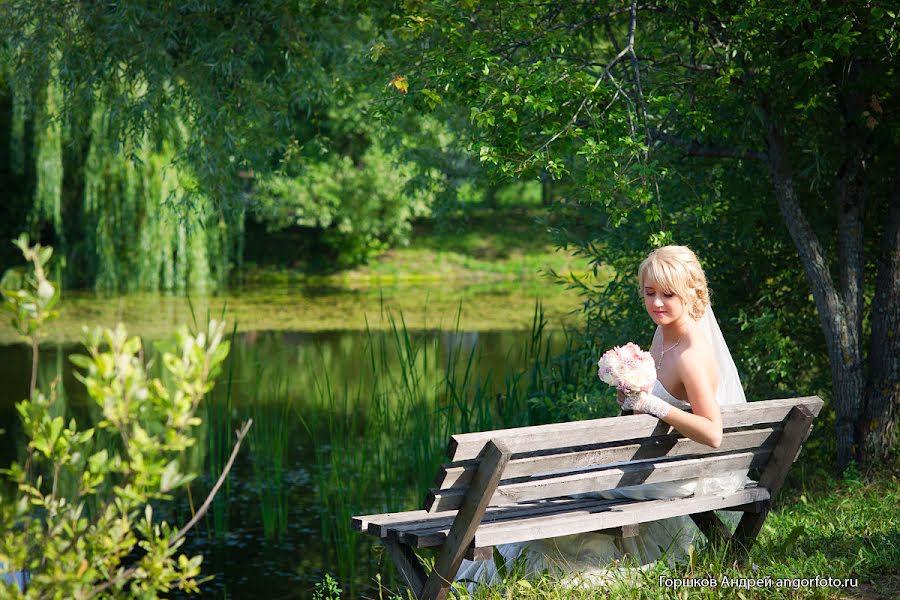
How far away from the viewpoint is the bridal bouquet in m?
3.88

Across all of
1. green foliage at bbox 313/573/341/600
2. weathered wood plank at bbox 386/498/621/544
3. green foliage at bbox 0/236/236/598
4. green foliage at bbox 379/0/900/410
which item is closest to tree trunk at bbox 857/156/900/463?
green foliage at bbox 379/0/900/410

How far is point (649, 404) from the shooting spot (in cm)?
382

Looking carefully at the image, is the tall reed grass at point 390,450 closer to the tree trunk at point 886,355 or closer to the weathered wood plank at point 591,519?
the tree trunk at point 886,355

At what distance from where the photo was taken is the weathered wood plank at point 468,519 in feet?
11.0

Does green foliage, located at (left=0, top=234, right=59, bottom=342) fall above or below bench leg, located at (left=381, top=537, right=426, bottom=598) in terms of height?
above

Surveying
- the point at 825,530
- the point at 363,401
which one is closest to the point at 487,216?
the point at 363,401

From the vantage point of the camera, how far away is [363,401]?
449 inches

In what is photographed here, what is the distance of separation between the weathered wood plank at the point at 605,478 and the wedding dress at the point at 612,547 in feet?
0.28

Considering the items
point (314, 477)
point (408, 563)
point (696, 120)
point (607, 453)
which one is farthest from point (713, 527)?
point (314, 477)

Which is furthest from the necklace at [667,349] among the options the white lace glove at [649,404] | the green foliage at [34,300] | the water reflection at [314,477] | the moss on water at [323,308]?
the moss on water at [323,308]

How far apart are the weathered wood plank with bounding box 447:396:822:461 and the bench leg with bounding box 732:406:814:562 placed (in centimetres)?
6

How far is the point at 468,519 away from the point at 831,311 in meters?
3.38

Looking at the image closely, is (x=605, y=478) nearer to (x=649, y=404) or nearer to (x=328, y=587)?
(x=649, y=404)

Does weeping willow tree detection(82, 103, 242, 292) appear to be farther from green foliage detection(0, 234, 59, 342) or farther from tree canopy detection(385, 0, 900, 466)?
green foliage detection(0, 234, 59, 342)
